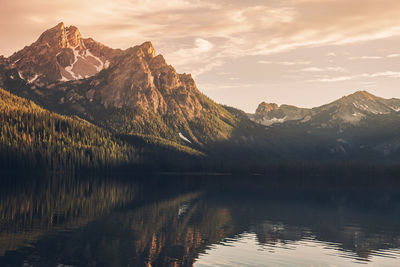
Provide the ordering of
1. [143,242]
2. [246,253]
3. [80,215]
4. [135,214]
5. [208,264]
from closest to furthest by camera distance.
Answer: [208,264] → [246,253] → [143,242] → [80,215] → [135,214]

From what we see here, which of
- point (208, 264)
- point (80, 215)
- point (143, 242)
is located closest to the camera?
point (208, 264)

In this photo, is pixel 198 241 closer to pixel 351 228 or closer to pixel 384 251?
pixel 384 251

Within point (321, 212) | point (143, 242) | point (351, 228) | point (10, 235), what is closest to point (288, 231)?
point (351, 228)

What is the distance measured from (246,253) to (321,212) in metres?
61.8

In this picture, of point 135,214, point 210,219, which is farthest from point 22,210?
point 210,219

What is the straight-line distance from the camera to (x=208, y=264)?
51750 millimetres

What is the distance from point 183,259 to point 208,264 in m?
3.46

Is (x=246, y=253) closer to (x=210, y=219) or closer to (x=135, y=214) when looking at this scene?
(x=210, y=219)

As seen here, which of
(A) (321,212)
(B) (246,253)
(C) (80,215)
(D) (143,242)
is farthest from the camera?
(A) (321,212)

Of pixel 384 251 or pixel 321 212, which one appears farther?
Result: pixel 321 212

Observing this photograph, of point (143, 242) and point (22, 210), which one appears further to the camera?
point (22, 210)

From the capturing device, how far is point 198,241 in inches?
2613

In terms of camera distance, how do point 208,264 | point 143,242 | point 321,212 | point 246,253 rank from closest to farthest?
point 208,264 < point 246,253 < point 143,242 < point 321,212

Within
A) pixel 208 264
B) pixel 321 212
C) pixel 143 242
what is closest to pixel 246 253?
pixel 208 264
